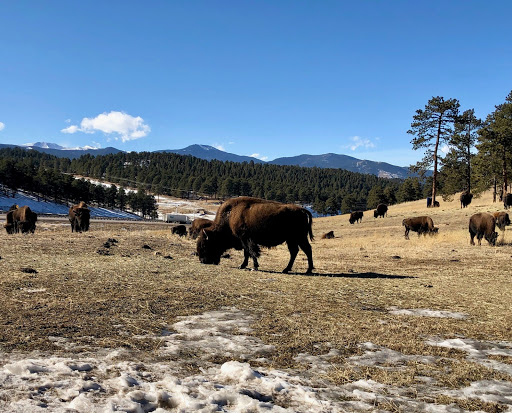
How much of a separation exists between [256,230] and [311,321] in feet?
21.4

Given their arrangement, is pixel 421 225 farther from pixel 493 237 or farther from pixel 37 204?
pixel 37 204

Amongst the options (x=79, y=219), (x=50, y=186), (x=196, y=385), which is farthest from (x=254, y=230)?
(x=50, y=186)

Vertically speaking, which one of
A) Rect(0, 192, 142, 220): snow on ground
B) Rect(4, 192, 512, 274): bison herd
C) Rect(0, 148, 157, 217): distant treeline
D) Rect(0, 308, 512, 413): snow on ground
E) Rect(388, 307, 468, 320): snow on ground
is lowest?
Rect(0, 192, 142, 220): snow on ground

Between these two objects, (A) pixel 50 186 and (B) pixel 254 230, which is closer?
(B) pixel 254 230

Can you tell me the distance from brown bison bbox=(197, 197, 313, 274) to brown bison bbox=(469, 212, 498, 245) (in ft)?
40.3

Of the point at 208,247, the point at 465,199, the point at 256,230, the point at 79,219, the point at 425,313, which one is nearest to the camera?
the point at 425,313

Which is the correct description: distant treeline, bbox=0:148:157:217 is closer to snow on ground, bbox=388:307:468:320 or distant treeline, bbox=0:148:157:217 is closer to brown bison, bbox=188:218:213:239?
brown bison, bbox=188:218:213:239

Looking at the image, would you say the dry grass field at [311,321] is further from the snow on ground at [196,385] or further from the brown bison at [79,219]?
the brown bison at [79,219]

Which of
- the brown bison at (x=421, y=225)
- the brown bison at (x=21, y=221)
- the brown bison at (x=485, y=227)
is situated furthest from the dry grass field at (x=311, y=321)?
the brown bison at (x=21, y=221)

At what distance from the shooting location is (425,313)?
6656mm

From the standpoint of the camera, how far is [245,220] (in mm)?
12305

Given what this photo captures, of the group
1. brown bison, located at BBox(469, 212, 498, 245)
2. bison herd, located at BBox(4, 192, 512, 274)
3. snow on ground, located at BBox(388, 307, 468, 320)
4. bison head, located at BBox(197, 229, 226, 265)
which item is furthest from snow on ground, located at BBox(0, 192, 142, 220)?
snow on ground, located at BBox(388, 307, 468, 320)

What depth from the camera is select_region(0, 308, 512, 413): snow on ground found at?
299 centimetres

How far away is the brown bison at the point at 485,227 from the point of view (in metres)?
19.0
